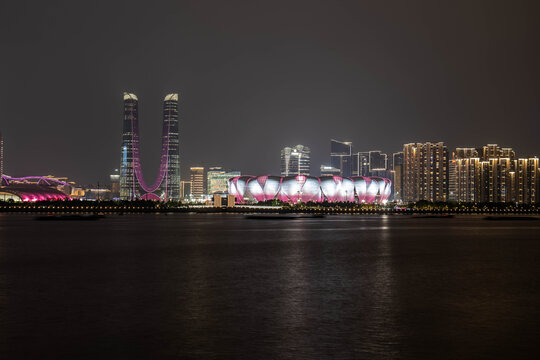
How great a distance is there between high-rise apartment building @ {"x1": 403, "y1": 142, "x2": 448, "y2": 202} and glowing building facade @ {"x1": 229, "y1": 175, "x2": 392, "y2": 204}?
8317 millimetres

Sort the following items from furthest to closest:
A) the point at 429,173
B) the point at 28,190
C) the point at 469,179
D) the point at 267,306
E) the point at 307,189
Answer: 1. the point at 429,173
2. the point at 307,189
3. the point at 469,179
4. the point at 28,190
5. the point at 267,306

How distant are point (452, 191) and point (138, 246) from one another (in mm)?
173932

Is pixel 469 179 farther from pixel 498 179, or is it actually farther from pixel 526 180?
pixel 526 180

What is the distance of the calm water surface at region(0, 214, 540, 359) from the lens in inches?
403

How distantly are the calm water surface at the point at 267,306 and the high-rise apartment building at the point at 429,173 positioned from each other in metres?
142

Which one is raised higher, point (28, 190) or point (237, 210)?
point (28, 190)

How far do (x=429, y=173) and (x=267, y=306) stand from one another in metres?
160

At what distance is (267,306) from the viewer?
48.0 feet

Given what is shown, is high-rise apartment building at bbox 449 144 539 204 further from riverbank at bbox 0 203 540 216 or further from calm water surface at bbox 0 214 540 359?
calm water surface at bbox 0 214 540 359

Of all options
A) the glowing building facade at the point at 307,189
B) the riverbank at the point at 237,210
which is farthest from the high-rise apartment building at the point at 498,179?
the glowing building facade at the point at 307,189

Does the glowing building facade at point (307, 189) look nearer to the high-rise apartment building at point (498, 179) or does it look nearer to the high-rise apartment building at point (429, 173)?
the high-rise apartment building at point (429, 173)

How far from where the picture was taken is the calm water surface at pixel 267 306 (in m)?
10.2

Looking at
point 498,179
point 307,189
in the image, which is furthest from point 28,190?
point 498,179

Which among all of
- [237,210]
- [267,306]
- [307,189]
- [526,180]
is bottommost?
[237,210]
